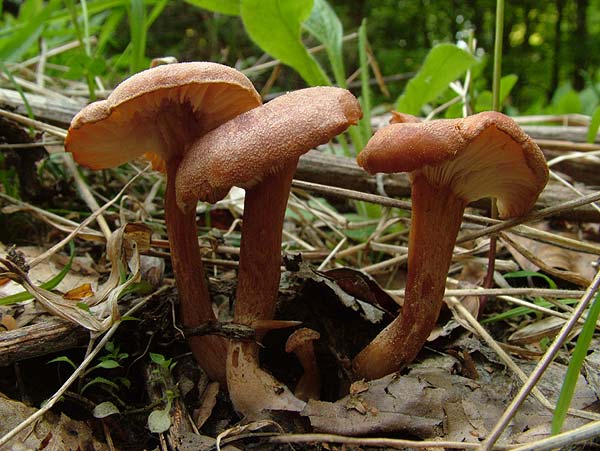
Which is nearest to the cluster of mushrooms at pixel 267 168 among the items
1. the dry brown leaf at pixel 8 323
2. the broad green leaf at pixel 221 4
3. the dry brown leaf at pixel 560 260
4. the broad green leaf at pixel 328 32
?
the dry brown leaf at pixel 8 323

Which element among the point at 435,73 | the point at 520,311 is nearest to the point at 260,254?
the point at 520,311

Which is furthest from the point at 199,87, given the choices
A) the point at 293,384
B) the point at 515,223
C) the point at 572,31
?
the point at 572,31

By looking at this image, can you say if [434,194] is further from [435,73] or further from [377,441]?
[435,73]

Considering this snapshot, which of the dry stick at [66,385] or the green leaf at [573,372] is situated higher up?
the green leaf at [573,372]

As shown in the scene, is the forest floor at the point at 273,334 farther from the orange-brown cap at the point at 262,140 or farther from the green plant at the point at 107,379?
the orange-brown cap at the point at 262,140

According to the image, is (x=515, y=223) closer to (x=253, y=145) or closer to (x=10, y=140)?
(x=253, y=145)

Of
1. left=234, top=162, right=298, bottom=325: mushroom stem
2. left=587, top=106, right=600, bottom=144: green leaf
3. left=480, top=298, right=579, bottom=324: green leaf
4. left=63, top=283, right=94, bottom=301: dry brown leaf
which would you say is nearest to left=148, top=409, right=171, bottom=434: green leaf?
left=234, top=162, right=298, bottom=325: mushroom stem

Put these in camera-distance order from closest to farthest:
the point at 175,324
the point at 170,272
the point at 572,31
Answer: the point at 175,324
the point at 170,272
the point at 572,31
